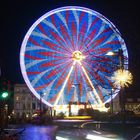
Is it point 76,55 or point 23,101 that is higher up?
point 76,55

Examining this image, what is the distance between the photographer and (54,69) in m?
46.8

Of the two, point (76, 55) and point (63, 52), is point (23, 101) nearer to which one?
point (63, 52)

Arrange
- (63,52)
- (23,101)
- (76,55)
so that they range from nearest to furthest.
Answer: (76,55) < (63,52) < (23,101)

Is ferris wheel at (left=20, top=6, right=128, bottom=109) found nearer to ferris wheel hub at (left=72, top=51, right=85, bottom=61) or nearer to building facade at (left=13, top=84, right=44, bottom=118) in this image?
ferris wheel hub at (left=72, top=51, right=85, bottom=61)

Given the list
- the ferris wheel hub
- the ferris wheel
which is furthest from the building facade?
the ferris wheel hub

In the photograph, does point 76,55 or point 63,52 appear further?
point 63,52

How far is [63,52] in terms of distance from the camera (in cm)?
4741

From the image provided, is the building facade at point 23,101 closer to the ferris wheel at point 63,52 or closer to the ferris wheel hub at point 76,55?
the ferris wheel at point 63,52

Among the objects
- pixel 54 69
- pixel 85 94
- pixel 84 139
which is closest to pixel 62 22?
pixel 54 69

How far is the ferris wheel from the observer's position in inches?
1832

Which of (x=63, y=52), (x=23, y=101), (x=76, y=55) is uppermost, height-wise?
(x=63, y=52)

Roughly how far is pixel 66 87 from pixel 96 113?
21.0 feet

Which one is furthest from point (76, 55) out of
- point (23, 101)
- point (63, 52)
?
point (23, 101)

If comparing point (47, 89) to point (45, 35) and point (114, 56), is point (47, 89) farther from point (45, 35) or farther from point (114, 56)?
point (114, 56)
